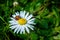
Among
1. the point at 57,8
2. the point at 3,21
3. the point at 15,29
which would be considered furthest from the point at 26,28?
the point at 57,8

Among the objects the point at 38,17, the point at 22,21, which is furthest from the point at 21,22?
the point at 38,17

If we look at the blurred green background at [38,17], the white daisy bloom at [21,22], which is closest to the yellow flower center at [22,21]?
the white daisy bloom at [21,22]

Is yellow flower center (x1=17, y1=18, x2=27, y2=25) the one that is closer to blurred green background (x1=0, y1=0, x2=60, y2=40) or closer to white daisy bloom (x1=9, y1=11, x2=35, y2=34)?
white daisy bloom (x1=9, y1=11, x2=35, y2=34)

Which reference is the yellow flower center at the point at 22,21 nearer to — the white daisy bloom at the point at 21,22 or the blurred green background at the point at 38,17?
the white daisy bloom at the point at 21,22

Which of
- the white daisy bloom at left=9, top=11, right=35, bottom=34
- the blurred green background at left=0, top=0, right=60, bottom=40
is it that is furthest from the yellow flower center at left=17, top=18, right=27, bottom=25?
the blurred green background at left=0, top=0, right=60, bottom=40

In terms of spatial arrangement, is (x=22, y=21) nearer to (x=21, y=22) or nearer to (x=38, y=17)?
(x=21, y=22)
